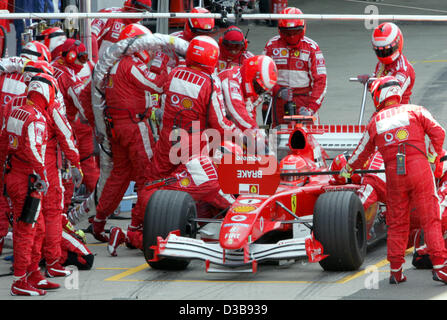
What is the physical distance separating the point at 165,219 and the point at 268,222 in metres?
0.99

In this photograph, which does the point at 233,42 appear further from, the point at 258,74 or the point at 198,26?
the point at 258,74

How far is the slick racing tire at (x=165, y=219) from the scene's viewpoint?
923 cm

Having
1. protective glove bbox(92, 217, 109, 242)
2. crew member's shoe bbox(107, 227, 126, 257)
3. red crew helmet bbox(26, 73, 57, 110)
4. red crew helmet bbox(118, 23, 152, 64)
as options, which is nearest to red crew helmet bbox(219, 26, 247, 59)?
red crew helmet bbox(118, 23, 152, 64)

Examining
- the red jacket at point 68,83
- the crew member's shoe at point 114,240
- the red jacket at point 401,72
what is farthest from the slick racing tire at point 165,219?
the red jacket at point 401,72

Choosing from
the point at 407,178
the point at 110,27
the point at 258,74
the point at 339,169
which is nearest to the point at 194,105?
the point at 258,74

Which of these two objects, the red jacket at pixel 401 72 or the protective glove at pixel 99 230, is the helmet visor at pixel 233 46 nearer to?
the red jacket at pixel 401 72

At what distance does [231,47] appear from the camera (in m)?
12.4

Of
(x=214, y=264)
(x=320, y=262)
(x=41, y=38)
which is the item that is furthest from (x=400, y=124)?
(x=41, y=38)

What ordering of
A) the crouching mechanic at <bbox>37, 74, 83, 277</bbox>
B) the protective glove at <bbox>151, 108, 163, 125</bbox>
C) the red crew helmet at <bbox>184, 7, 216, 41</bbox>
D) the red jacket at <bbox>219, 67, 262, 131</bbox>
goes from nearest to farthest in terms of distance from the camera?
the crouching mechanic at <bbox>37, 74, 83, 277</bbox> → the red jacket at <bbox>219, 67, 262, 131</bbox> → the red crew helmet at <bbox>184, 7, 216, 41</bbox> → the protective glove at <bbox>151, 108, 163, 125</bbox>

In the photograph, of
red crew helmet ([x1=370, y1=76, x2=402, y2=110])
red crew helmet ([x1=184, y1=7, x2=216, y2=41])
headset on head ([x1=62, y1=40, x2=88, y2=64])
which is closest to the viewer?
red crew helmet ([x1=370, y1=76, x2=402, y2=110])

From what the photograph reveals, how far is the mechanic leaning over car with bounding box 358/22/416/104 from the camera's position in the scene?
11.2 meters

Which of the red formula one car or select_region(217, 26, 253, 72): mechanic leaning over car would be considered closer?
the red formula one car

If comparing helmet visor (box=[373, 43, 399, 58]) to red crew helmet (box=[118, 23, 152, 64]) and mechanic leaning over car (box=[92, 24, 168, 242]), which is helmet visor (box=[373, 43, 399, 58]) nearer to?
mechanic leaning over car (box=[92, 24, 168, 242])

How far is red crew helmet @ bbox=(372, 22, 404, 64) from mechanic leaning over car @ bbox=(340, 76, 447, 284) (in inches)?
105
